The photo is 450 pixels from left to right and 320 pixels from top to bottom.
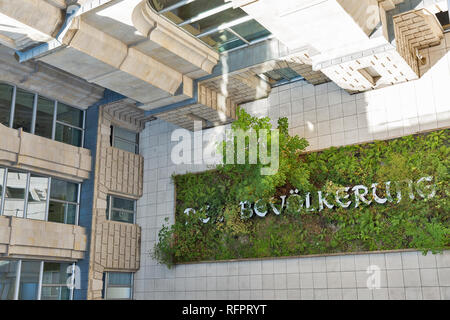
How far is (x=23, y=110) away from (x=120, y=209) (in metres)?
4.09

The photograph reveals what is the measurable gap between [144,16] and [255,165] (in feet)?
14.5

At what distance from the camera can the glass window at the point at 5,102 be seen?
12.4 m

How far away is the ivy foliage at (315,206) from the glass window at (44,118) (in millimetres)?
4275

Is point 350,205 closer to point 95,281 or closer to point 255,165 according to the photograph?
point 255,165

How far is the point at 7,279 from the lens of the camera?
38.8 ft

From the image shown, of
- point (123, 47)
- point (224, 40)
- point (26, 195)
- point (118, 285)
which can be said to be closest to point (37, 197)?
point (26, 195)

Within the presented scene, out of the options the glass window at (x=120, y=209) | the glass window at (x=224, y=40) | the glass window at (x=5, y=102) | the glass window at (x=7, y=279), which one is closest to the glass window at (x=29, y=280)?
the glass window at (x=7, y=279)

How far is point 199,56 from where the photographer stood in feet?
39.9

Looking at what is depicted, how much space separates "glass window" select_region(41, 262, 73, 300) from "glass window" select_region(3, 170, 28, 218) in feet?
5.38

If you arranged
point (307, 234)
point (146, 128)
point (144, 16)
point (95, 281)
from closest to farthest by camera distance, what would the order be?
point (144, 16) → point (307, 234) → point (95, 281) → point (146, 128)

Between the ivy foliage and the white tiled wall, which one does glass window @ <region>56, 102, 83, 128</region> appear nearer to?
the white tiled wall

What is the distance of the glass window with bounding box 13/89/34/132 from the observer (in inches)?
500

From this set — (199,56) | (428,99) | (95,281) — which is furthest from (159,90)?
(428,99)

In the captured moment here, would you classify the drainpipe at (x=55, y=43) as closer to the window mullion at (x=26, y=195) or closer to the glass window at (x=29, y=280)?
the window mullion at (x=26, y=195)
